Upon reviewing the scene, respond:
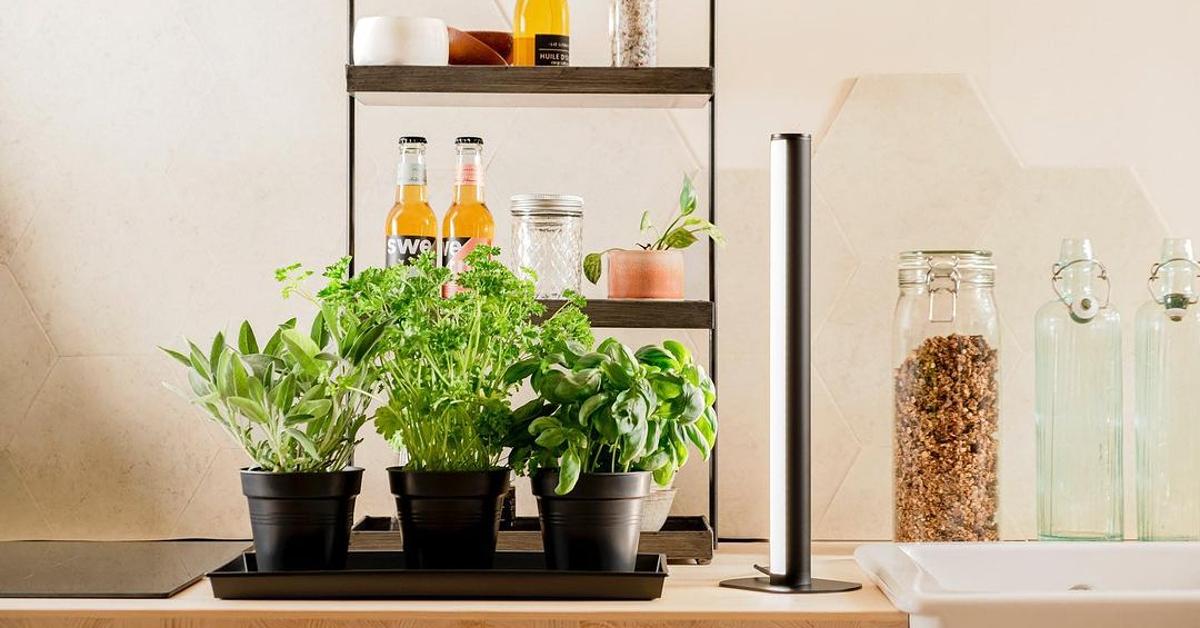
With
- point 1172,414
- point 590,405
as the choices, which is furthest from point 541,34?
point 1172,414

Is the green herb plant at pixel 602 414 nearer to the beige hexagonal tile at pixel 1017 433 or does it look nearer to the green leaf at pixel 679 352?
the green leaf at pixel 679 352

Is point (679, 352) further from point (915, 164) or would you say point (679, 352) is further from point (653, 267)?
point (915, 164)

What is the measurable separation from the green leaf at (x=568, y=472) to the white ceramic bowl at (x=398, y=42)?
547mm

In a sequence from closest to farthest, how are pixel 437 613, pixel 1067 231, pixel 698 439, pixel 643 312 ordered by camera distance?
pixel 437 613 < pixel 698 439 < pixel 643 312 < pixel 1067 231

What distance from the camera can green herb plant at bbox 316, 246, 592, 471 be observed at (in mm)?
1065

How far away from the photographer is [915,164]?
1558mm

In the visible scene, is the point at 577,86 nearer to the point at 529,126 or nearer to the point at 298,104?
the point at 529,126

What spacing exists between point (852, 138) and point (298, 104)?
73 cm

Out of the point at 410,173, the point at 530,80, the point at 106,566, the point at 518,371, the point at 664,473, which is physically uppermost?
the point at 530,80

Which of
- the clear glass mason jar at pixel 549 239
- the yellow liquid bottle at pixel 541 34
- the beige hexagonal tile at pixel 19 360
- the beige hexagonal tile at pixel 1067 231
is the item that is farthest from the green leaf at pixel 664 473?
the beige hexagonal tile at pixel 19 360

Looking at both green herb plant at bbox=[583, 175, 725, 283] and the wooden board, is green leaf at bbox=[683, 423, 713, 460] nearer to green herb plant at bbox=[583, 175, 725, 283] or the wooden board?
the wooden board

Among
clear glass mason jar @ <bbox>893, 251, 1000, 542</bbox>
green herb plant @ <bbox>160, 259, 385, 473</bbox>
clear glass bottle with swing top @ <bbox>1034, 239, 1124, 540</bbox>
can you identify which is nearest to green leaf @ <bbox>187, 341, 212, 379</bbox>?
green herb plant @ <bbox>160, 259, 385, 473</bbox>

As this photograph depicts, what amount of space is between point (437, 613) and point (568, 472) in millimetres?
161

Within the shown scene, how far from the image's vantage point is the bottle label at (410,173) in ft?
4.56
